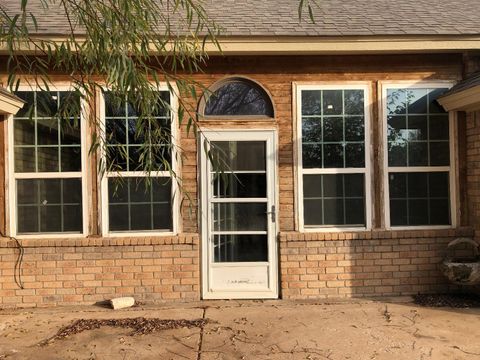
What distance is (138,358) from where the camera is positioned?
150 inches

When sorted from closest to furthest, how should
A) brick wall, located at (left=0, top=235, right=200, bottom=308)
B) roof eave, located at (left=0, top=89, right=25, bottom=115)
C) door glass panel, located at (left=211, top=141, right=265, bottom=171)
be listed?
roof eave, located at (left=0, top=89, right=25, bottom=115)
brick wall, located at (left=0, top=235, right=200, bottom=308)
door glass panel, located at (left=211, top=141, right=265, bottom=171)

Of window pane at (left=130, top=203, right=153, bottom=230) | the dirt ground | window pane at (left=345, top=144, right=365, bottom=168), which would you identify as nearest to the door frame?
the dirt ground

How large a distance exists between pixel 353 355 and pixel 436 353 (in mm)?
747

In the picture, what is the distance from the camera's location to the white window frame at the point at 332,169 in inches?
217

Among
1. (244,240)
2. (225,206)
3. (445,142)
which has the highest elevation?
(445,142)

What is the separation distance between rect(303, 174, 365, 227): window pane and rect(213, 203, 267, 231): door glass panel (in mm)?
593

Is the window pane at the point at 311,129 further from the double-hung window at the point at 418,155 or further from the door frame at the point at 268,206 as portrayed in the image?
the double-hung window at the point at 418,155

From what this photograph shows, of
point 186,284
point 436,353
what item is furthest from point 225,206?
point 436,353

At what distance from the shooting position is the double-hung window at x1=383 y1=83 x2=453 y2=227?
5609mm

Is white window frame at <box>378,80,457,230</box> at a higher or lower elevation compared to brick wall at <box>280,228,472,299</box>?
higher

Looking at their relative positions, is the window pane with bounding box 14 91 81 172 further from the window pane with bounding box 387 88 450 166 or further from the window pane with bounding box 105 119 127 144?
the window pane with bounding box 387 88 450 166

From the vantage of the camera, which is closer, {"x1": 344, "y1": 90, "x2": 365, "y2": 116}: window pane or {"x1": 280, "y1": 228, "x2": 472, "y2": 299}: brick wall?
{"x1": 280, "y1": 228, "x2": 472, "y2": 299}: brick wall

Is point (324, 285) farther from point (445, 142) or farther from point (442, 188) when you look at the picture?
point (445, 142)

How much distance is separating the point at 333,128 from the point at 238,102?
1277mm
